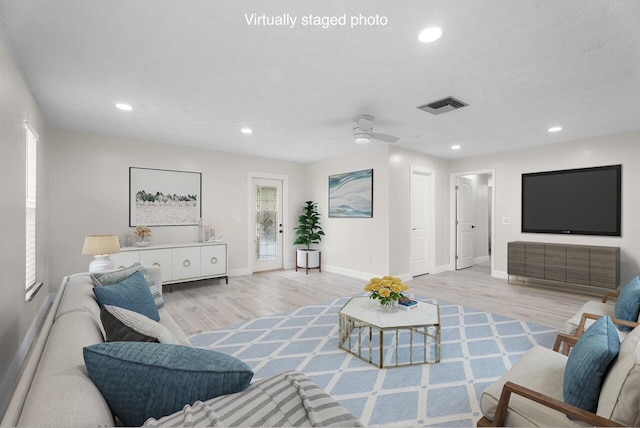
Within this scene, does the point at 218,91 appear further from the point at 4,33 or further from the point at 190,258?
the point at 190,258

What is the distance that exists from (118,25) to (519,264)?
234 inches

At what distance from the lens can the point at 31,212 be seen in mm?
3055

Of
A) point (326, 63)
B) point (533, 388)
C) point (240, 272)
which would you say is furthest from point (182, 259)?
point (533, 388)

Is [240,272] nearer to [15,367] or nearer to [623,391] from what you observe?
[15,367]

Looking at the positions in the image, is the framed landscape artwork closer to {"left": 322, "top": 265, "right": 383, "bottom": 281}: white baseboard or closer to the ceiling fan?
Answer: {"left": 322, "top": 265, "right": 383, "bottom": 281}: white baseboard

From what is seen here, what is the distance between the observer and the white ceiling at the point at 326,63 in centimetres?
180

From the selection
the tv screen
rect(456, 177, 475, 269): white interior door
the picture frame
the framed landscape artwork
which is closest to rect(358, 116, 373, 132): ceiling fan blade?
the picture frame

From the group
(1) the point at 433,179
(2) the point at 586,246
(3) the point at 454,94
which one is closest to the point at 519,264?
(2) the point at 586,246

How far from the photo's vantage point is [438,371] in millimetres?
2404

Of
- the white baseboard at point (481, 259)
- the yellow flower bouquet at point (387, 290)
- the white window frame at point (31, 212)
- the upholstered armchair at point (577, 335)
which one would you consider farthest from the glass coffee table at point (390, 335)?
the white baseboard at point (481, 259)

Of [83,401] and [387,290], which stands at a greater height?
[83,401]

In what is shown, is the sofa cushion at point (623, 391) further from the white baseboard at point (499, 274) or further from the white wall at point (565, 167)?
the white baseboard at point (499, 274)

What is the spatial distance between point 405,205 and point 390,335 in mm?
2954

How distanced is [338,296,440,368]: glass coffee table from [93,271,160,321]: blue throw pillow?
5.04 ft
